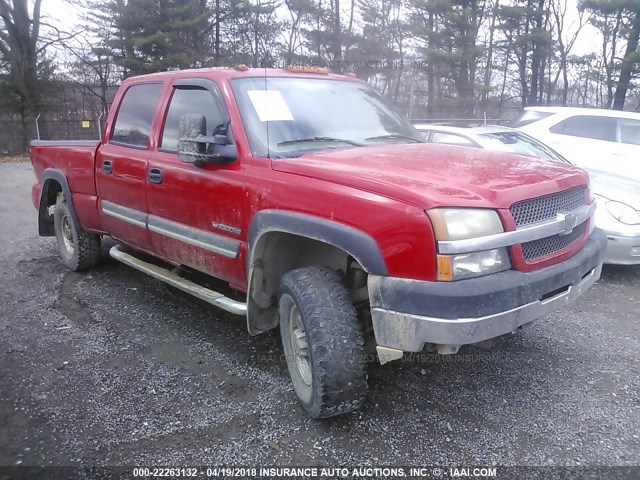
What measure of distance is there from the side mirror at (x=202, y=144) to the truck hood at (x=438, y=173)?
1.25 ft

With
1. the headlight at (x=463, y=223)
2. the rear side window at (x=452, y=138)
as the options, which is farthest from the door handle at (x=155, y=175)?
the rear side window at (x=452, y=138)

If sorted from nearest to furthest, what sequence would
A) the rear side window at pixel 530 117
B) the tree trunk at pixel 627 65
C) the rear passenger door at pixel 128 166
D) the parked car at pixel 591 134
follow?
1. the rear passenger door at pixel 128 166
2. the parked car at pixel 591 134
3. the rear side window at pixel 530 117
4. the tree trunk at pixel 627 65

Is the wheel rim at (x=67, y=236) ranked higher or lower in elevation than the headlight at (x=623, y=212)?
lower

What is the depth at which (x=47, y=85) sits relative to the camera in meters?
23.9

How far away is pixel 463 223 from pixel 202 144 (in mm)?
1770

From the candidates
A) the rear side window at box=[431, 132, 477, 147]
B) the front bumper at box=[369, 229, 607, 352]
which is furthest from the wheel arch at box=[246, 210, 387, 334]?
the rear side window at box=[431, 132, 477, 147]

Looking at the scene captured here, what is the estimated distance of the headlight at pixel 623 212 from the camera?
5.29m

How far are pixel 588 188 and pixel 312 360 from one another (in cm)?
205

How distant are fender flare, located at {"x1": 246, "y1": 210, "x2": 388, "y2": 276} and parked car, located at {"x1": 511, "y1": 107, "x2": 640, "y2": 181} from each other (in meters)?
6.44

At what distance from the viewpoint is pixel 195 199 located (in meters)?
3.57

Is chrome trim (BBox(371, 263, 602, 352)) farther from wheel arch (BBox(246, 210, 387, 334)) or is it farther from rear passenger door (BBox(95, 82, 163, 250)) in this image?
rear passenger door (BBox(95, 82, 163, 250))

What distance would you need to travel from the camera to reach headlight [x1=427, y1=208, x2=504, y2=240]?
2.34 m

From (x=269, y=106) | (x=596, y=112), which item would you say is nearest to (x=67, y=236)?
(x=269, y=106)

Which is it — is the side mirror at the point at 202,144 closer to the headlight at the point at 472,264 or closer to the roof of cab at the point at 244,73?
the roof of cab at the point at 244,73
